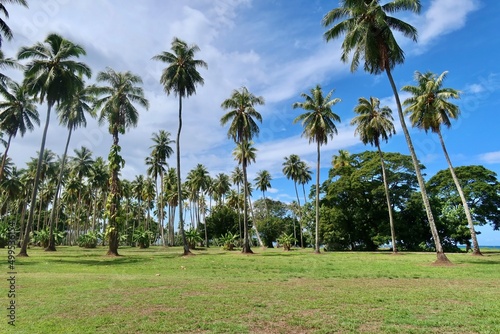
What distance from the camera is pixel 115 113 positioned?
Result: 31375 mm

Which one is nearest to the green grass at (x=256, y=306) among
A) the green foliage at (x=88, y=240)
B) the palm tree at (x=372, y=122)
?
the palm tree at (x=372, y=122)

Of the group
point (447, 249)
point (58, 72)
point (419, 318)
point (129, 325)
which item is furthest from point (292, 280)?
point (447, 249)

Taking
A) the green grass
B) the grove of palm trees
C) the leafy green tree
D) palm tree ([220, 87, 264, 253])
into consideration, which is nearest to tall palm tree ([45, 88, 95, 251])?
the grove of palm trees

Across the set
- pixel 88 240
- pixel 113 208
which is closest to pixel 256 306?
pixel 113 208

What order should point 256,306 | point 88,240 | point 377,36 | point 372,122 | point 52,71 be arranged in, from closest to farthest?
1. point 256,306
2. point 377,36
3. point 52,71
4. point 372,122
5. point 88,240

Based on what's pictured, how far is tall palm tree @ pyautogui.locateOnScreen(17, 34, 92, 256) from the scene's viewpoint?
27381 millimetres

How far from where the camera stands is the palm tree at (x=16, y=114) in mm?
33281

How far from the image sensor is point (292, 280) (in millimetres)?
13234

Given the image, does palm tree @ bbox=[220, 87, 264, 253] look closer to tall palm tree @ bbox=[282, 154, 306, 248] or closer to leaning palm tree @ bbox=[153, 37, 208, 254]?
leaning palm tree @ bbox=[153, 37, 208, 254]

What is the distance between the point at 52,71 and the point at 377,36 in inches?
1004

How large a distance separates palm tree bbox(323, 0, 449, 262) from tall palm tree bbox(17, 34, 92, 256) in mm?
21644

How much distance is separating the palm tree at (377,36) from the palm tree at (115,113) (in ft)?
64.2

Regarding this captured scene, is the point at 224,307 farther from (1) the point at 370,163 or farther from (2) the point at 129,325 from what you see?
(1) the point at 370,163

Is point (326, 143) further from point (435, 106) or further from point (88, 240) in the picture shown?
point (88, 240)
